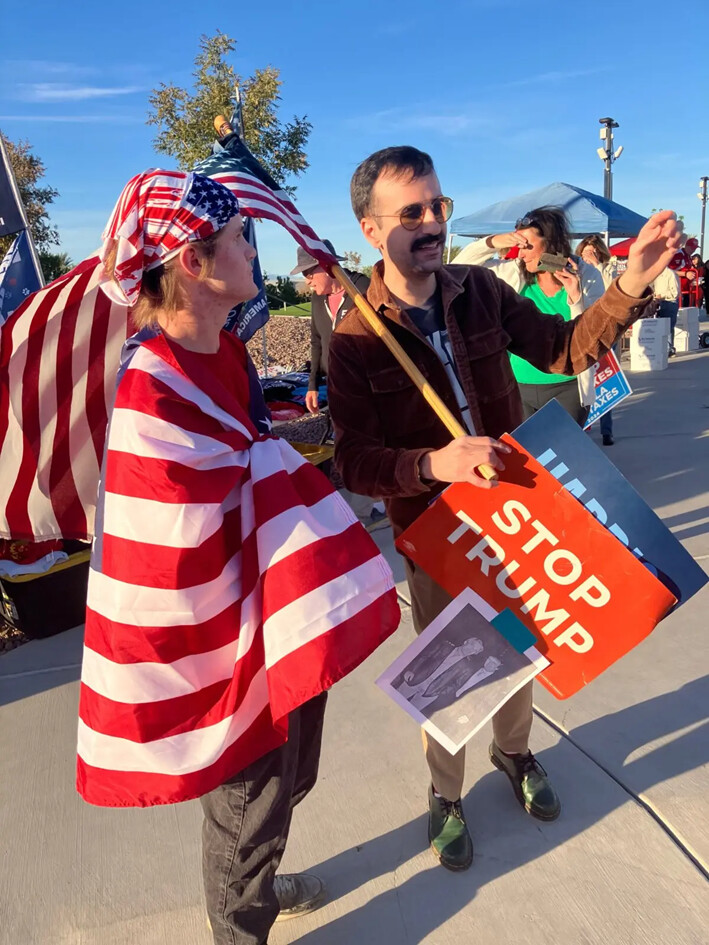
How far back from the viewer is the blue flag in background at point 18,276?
363cm

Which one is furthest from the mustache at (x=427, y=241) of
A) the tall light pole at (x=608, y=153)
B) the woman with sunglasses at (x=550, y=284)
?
the tall light pole at (x=608, y=153)

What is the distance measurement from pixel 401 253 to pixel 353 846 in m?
1.77

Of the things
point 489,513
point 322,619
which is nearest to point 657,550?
point 489,513

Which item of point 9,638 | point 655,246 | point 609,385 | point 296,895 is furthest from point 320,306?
point 296,895

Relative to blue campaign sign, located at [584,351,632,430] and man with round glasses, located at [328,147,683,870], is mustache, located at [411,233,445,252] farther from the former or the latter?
blue campaign sign, located at [584,351,632,430]

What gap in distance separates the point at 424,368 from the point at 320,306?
364cm

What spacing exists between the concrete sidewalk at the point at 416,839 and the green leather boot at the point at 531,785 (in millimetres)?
49

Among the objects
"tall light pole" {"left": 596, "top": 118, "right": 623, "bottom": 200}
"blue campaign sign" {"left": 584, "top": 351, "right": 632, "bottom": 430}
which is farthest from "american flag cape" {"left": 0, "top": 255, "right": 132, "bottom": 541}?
"tall light pole" {"left": 596, "top": 118, "right": 623, "bottom": 200}

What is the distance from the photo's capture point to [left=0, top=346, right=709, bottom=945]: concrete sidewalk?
1.94 m

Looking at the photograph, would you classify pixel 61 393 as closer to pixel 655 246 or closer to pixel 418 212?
pixel 418 212

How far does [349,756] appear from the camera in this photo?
2662 millimetres

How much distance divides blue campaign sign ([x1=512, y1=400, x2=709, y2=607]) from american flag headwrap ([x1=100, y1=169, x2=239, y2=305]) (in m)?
0.87

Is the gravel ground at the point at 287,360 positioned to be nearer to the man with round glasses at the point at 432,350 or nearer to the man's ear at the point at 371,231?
the man with round glasses at the point at 432,350

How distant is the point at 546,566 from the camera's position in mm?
1757
